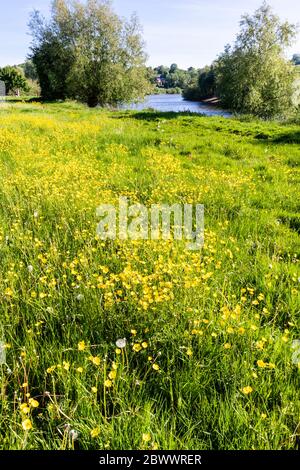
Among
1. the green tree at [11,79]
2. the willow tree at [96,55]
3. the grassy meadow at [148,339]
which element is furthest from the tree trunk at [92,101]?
the green tree at [11,79]

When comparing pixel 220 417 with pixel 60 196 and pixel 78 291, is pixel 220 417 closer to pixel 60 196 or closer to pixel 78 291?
pixel 78 291

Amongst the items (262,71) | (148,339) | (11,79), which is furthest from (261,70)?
(11,79)

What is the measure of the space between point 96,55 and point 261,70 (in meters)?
21.2

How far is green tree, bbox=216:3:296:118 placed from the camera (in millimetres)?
38438

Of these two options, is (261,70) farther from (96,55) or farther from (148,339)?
(148,339)

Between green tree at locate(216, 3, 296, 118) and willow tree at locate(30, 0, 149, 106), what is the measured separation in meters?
12.7

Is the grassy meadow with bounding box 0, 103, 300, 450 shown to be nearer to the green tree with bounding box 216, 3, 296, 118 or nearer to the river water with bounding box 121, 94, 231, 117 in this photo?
the river water with bounding box 121, 94, 231, 117

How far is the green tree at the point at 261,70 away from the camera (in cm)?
3844

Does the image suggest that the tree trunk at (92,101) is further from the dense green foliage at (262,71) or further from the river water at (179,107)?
the dense green foliage at (262,71)

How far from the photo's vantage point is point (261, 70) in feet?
126

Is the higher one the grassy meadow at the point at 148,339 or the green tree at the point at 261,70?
the green tree at the point at 261,70

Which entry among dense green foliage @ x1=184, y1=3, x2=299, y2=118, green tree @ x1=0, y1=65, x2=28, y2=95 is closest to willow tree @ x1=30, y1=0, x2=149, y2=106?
dense green foliage @ x1=184, y1=3, x2=299, y2=118

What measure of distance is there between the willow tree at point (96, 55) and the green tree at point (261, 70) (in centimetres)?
1270

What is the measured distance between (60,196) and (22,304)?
11.6ft
